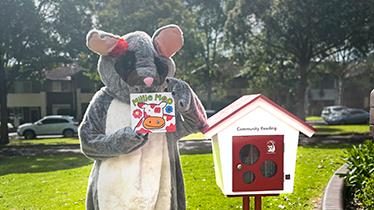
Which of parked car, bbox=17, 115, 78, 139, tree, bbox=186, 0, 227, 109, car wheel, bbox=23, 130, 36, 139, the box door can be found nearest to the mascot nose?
the box door

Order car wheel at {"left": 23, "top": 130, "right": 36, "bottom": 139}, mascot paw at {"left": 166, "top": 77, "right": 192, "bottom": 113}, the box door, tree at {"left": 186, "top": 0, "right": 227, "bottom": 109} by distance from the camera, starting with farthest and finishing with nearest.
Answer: tree at {"left": 186, "top": 0, "right": 227, "bottom": 109} < car wheel at {"left": 23, "top": 130, "right": 36, "bottom": 139} < the box door < mascot paw at {"left": 166, "top": 77, "right": 192, "bottom": 113}

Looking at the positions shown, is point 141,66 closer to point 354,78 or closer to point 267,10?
point 267,10

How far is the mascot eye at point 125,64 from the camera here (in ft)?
9.36

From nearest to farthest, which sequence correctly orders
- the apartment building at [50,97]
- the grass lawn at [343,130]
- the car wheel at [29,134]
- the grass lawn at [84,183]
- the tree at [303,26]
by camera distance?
the grass lawn at [84,183]
the tree at [303,26]
the grass lawn at [343,130]
the car wheel at [29,134]
the apartment building at [50,97]

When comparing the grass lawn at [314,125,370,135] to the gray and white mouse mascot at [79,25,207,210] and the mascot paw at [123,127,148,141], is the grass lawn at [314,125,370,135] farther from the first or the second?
the mascot paw at [123,127,148,141]

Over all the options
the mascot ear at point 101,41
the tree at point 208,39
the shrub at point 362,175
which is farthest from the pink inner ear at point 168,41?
the tree at point 208,39

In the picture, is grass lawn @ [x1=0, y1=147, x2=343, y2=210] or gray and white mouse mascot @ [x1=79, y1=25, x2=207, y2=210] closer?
gray and white mouse mascot @ [x1=79, y1=25, x2=207, y2=210]

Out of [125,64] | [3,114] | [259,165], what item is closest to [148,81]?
[125,64]

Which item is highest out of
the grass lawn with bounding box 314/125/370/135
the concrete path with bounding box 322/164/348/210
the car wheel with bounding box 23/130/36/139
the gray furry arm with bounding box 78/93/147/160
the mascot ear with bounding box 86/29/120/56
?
the mascot ear with bounding box 86/29/120/56

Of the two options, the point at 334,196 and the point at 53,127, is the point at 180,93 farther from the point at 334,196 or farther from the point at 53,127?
the point at 53,127

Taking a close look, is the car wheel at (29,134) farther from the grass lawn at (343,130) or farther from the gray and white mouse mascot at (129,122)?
the gray and white mouse mascot at (129,122)

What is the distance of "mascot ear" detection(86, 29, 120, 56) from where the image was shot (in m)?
2.72

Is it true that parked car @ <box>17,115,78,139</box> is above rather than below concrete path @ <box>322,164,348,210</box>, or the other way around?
below

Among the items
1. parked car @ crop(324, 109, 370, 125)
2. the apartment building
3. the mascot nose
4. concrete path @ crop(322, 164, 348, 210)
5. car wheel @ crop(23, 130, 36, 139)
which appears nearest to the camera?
the mascot nose
